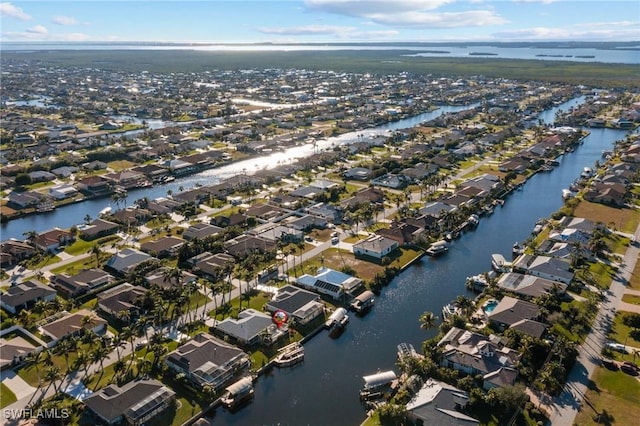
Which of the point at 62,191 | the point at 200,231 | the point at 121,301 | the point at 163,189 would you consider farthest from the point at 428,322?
the point at 62,191

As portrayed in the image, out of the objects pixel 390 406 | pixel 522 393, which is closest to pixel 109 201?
pixel 390 406

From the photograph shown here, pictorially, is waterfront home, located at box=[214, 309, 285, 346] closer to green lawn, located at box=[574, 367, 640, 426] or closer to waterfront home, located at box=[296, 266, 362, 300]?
waterfront home, located at box=[296, 266, 362, 300]

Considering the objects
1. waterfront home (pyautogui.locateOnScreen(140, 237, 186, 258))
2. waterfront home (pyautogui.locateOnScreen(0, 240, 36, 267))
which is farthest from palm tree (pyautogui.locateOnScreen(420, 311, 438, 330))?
waterfront home (pyautogui.locateOnScreen(0, 240, 36, 267))

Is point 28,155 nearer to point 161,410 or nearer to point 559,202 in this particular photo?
point 161,410

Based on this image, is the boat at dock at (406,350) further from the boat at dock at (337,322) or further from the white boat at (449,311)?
the boat at dock at (337,322)

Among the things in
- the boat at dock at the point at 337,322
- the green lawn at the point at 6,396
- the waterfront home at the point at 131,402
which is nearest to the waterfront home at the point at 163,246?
the green lawn at the point at 6,396

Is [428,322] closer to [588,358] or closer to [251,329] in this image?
[588,358]
